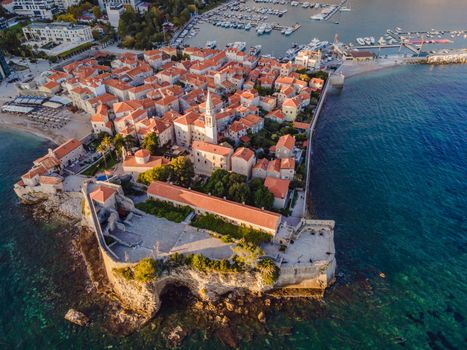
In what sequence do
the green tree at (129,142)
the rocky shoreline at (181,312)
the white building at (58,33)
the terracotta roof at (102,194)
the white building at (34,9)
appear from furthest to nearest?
the white building at (34,9) < the white building at (58,33) < the green tree at (129,142) < the terracotta roof at (102,194) < the rocky shoreline at (181,312)

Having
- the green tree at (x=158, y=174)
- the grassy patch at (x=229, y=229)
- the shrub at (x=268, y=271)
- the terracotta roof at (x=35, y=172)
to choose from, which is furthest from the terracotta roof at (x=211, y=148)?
the terracotta roof at (x=35, y=172)

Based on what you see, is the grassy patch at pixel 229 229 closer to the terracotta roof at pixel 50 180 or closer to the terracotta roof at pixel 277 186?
the terracotta roof at pixel 277 186

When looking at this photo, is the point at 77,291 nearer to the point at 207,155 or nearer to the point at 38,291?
the point at 38,291

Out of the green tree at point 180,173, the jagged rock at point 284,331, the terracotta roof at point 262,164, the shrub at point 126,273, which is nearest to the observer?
the jagged rock at point 284,331

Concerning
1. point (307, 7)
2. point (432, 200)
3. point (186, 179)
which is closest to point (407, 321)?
point (432, 200)

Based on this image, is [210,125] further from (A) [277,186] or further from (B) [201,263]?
(B) [201,263]

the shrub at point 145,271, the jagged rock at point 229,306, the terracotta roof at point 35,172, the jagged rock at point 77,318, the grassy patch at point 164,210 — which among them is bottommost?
the jagged rock at point 77,318

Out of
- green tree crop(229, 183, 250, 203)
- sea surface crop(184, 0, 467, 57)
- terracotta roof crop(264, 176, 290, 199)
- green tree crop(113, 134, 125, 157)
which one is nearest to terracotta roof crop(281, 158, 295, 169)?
terracotta roof crop(264, 176, 290, 199)
